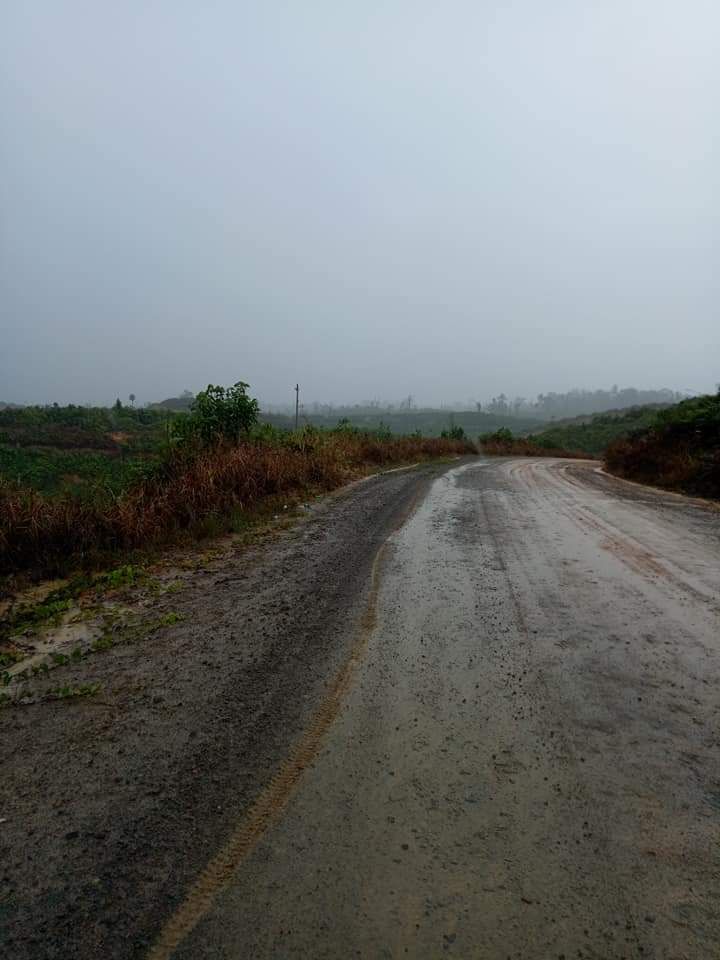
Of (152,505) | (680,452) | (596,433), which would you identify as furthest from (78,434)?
(596,433)

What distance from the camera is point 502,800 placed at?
85.0 inches

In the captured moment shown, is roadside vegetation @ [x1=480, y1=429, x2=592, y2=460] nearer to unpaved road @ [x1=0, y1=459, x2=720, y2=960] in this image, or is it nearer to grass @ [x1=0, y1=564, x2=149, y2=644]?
grass @ [x1=0, y1=564, x2=149, y2=644]

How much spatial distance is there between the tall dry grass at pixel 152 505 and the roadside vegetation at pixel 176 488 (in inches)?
0.4

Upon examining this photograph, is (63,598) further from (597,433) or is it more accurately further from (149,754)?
(597,433)

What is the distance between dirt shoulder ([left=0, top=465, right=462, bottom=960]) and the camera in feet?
5.70

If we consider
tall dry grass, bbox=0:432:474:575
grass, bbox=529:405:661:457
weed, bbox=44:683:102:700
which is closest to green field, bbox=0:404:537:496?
tall dry grass, bbox=0:432:474:575

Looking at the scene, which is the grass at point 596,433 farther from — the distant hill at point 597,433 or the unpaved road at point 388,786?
the unpaved road at point 388,786

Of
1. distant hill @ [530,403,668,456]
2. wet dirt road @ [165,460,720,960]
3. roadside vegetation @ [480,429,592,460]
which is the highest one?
distant hill @ [530,403,668,456]

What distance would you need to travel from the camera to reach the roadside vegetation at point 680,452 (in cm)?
1150

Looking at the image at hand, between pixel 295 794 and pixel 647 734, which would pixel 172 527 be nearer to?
pixel 295 794

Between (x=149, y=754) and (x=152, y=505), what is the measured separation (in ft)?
15.5

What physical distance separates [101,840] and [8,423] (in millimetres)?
41247

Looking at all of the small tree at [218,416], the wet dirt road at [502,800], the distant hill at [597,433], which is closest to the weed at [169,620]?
the wet dirt road at [502,800]

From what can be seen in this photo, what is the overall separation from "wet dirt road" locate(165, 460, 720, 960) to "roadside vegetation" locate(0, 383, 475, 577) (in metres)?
3.45
